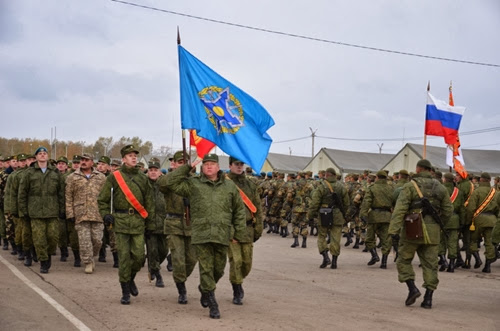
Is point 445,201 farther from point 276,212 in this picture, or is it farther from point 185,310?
point 276,212

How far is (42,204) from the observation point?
1066 centimetres

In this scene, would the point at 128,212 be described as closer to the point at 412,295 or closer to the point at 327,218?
the point at 412,295

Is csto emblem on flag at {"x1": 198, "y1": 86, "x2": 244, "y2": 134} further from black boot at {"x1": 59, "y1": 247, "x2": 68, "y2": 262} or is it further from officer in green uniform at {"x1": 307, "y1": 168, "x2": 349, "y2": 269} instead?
black boot at {"x1": 59, "y1": 247, "x2": 68, "y2": 262}

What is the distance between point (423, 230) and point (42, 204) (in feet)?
21.8

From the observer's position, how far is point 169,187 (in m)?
7.31

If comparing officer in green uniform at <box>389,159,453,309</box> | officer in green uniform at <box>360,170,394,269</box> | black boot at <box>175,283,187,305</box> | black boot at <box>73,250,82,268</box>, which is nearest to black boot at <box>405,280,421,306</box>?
officer in green uniform at <box>389,159,453,309</box>

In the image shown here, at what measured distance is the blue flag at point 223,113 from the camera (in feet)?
26.3

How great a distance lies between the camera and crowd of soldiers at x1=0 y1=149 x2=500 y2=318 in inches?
293

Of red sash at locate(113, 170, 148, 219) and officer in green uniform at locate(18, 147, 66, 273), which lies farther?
officer in green uniform at locate(18, 147, 66, 273)

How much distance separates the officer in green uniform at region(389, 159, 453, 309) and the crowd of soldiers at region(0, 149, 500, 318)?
15 mm

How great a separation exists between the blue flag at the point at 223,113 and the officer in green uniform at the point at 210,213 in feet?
2.04

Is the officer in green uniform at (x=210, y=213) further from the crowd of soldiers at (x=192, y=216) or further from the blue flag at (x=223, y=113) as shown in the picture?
the blue flag at (x=223, y=113)

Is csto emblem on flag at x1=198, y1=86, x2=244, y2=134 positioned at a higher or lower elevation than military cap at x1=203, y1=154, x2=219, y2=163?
higher

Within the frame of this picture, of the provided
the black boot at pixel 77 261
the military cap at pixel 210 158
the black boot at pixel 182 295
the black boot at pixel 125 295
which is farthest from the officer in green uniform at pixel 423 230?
the black boot at pixel 77 261
